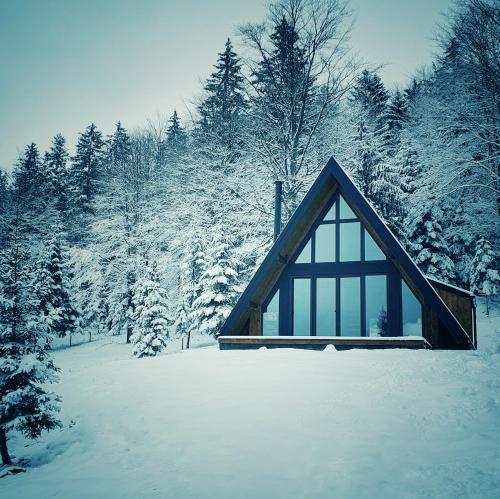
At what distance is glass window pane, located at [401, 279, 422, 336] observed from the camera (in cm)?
1159

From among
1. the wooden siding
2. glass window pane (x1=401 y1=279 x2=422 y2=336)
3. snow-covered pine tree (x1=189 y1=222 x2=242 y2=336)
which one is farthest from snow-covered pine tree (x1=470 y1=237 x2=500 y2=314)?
glass window pane (x1=401 y1=279 x2=422 y2=336)

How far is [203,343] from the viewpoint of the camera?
80.2ft

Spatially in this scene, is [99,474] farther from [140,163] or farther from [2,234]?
[2,234]

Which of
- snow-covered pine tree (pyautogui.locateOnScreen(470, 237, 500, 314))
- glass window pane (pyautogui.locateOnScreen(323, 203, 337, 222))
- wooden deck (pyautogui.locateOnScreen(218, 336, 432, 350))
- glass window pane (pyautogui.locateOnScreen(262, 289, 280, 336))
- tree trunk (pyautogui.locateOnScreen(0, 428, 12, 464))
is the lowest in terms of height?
tree trunk (pyautogui.locateOnScreen(0, 428, 12, 464))

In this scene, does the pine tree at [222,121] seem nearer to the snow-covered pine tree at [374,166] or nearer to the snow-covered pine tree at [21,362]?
the snow-covered pine tree at [374,166]

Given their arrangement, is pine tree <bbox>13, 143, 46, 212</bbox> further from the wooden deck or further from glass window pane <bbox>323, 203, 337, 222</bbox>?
glass window pane <bbox>323, 203, 337, 222</bbox>

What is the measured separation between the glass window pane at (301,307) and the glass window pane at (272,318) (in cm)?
60

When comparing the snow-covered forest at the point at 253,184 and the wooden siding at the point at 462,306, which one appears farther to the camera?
the snow-covered forest at the point at 253,184

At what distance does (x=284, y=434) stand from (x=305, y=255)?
28.6 feet

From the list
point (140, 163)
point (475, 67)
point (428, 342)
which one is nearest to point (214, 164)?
point (140, 163)

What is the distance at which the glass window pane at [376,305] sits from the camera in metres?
12.0

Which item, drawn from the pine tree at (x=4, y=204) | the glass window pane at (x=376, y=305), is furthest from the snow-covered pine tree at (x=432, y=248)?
the pine tree at (x=4, y=204)

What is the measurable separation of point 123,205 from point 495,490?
2691 cm

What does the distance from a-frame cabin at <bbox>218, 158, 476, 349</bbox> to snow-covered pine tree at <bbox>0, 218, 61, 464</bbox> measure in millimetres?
6184
